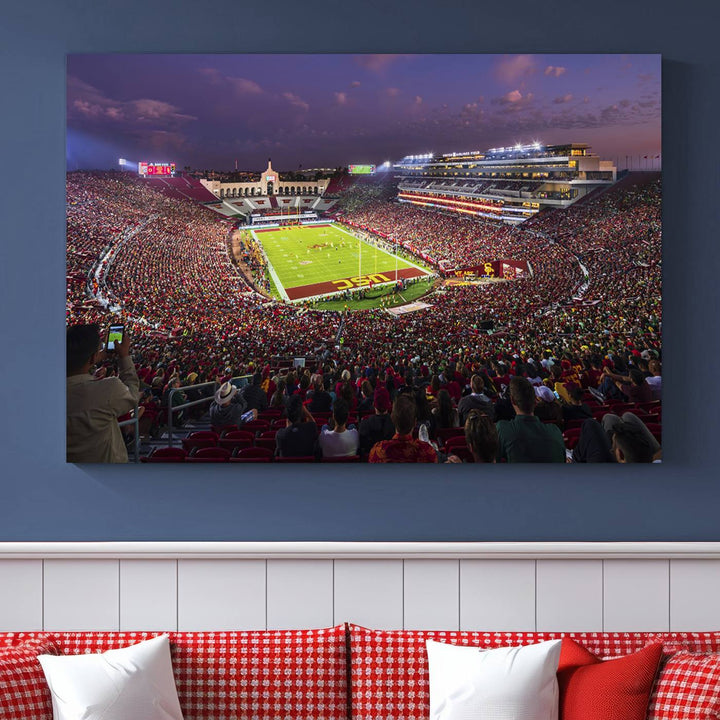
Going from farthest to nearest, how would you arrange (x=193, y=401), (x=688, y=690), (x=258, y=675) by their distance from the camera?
(x=193, y=401)
(x=258, y=675)
(x=688, y=690)

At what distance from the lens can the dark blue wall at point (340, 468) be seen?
2.31 m

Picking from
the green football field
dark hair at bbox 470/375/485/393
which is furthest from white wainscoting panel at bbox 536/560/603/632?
the green football field

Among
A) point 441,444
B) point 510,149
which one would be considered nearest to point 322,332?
point 441,444

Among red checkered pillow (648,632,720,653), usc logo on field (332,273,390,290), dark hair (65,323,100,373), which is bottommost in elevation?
red checkered pillow (648,632,720,653)

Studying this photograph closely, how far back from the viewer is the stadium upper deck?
7.56 feet

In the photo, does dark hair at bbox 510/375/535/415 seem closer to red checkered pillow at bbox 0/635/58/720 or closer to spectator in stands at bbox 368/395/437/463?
spectator in stands at bbox 368/395/437/463

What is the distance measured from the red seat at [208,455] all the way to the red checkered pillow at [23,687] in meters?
0.68

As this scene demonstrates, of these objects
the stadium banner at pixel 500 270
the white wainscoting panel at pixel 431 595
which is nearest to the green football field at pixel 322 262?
the stadium banner at pixel 500 270

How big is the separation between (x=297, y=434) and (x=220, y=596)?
0.57m

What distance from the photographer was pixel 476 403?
89.6 inches

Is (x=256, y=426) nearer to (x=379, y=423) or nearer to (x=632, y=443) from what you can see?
(x=379, y=423)

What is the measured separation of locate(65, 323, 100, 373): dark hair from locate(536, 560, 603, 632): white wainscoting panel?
160 cm

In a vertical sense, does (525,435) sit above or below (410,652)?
above

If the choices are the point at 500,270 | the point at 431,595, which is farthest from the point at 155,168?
the point at 431,595
